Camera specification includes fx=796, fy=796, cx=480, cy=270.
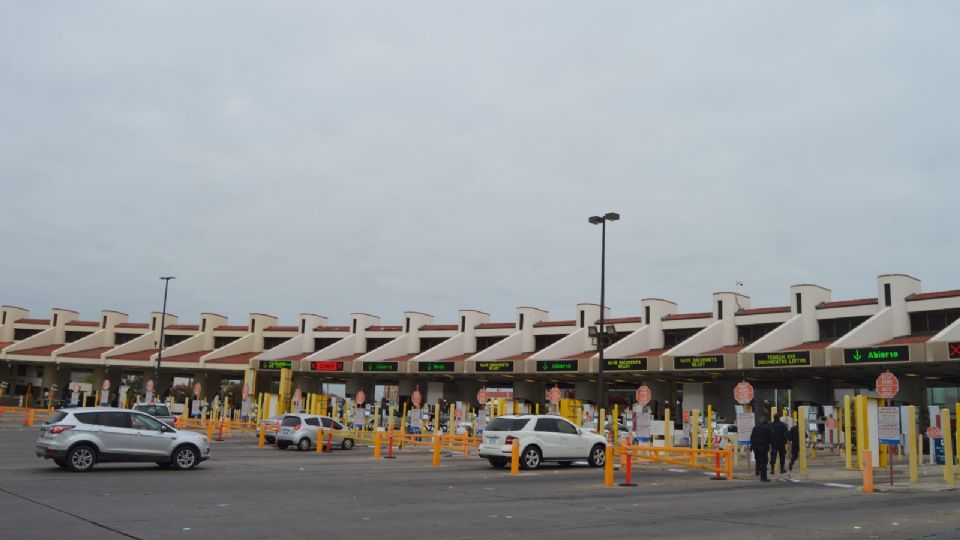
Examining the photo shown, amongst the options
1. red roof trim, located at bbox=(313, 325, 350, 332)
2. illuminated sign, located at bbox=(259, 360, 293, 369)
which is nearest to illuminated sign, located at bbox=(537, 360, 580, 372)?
illuminated sign, located at bbox=(259, 360, 293, 369)

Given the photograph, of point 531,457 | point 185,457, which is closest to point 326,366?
point 531,457

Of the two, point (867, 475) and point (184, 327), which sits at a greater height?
point (184, 327)

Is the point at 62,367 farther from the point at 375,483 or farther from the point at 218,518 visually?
the point at 218,518

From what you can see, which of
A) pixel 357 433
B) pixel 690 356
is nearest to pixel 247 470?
pixel 357 433

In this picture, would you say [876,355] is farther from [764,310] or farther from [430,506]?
[430,506]

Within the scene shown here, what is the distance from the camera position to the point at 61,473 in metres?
17.5

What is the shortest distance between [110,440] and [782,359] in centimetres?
3197

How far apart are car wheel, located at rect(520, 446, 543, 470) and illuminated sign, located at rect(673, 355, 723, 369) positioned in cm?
2274

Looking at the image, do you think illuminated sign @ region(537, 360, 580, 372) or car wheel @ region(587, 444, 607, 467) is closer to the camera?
car wheel @ region(587, 444, 607, 467)

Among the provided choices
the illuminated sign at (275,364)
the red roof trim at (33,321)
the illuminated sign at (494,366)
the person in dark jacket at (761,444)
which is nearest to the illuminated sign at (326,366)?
the illuminated sign at (275,364)

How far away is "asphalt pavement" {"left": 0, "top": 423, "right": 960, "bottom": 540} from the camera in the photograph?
1038 centimetres

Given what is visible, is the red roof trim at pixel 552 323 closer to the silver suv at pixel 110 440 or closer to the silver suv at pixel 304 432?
the silver suv at pixel 304 432

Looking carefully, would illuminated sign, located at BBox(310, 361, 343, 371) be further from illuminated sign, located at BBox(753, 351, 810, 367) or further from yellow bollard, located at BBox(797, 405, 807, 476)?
yellow bollard, located at BBox(797, 405, 807, 476)

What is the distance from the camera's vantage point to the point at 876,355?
35969mm
